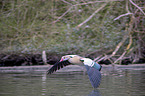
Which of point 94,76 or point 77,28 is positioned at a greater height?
point 77,28

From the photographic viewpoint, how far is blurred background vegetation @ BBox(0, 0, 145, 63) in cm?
1097

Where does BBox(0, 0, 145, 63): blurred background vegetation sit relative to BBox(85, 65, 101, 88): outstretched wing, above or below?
above

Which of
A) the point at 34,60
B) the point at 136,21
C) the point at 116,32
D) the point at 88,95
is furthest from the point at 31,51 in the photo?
the point at 88,95

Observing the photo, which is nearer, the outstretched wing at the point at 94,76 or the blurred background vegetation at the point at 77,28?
the outstretched wing at the point at 94,76

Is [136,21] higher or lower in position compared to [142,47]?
higher

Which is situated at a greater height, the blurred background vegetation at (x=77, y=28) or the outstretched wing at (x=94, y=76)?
the blurred background vegetation at (x=77, y=28)

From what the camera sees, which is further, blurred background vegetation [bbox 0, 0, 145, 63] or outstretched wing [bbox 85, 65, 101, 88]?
blurred background vegetation [bbox 0, 0, 145, 63]

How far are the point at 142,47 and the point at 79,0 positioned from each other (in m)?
3.20

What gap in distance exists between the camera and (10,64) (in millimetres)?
11344

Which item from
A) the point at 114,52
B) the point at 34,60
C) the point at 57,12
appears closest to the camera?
the point at 114,52

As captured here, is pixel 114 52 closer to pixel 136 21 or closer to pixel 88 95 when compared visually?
pixel 136 21

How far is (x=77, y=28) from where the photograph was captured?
1130cm

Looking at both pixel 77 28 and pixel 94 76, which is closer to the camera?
pixel 94 76

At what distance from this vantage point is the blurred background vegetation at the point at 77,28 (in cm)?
1097
